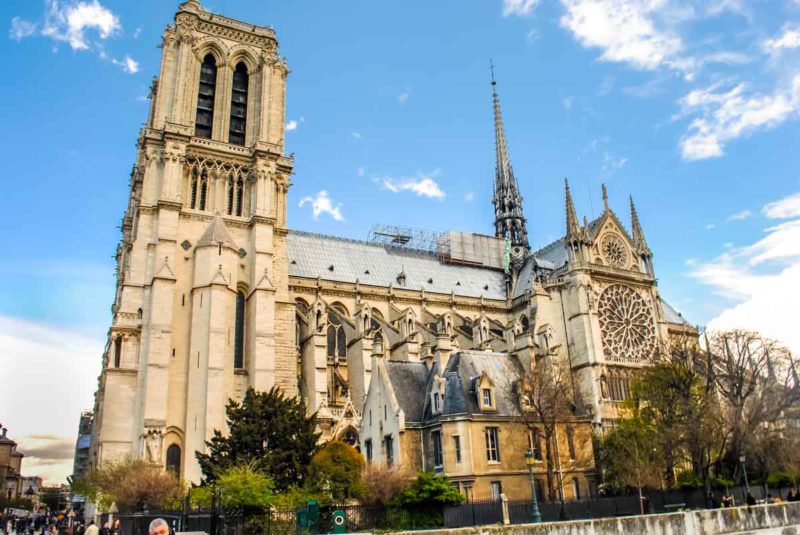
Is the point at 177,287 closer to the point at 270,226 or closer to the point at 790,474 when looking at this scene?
the point at 270,226

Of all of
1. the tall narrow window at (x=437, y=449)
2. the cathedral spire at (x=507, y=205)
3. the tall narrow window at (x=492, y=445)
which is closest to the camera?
the tall narrow window at (x=492, y=445)

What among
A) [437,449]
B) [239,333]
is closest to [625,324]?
[437,449]

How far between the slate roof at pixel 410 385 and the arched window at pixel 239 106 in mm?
24857

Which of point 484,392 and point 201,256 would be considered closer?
point 484,392

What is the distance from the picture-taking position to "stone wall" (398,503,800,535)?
1742 cm

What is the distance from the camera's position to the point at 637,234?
55.8 meters

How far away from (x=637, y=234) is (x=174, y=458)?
40026 mm

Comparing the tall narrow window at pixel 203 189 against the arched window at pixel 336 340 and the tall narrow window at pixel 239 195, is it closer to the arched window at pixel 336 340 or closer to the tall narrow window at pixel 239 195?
the tall narrow window at pixel 239 195

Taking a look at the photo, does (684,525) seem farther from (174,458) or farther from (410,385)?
(174,458)

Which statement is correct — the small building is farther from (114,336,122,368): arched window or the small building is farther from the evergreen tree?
(114,336,122,368): arched window

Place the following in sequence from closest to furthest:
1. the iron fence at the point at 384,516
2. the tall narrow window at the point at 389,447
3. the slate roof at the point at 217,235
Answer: the iron fence at the point at 384,516 < the tall narrow window at the point at 389,447 < the slate roof at the point at 217,235

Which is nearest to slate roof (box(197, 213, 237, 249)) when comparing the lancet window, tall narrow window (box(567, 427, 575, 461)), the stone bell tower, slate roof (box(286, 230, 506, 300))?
the stone bell tower

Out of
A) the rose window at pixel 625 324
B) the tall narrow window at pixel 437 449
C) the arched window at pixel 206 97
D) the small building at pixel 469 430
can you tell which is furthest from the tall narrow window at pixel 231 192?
the rose window at pixel 625 324

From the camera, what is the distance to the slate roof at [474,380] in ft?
95.1
